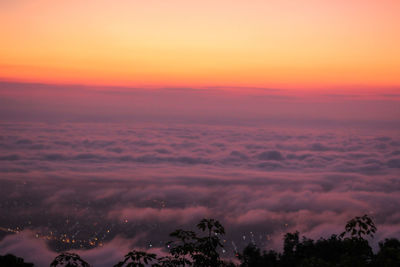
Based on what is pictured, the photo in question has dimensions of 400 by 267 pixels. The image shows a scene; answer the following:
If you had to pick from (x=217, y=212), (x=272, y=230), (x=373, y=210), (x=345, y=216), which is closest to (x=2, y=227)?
(x=217, y=212)

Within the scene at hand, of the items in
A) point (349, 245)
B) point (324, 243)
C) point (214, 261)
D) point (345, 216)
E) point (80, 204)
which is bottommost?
point (80, 204)

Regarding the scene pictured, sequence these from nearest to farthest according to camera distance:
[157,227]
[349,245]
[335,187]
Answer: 1. [349,245]
2. [157,227]
3. [335,187]

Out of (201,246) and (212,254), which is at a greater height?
(201,246)

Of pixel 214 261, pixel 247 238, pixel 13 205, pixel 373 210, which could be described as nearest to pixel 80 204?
pixel 13 205

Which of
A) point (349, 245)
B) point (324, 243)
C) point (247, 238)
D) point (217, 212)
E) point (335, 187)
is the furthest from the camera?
point (335, 187)

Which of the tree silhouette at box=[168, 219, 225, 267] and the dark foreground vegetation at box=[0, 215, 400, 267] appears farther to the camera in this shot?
the tree silhouette at box=[168, 219, 225, 267]

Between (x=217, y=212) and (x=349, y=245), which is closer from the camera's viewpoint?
(x=349, y=245)

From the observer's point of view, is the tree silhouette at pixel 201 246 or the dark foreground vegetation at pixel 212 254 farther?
the tree silhouette at pixel 201 246

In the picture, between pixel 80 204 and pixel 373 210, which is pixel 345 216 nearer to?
pixel 373 210

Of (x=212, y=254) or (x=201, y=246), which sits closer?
(x=201, y=246)

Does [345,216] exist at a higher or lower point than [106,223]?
higher
